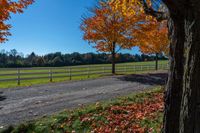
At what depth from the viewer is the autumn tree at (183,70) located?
17.1 ft

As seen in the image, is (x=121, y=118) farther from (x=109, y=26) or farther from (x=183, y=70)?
(x=109, y=26)

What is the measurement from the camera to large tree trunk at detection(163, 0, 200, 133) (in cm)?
521

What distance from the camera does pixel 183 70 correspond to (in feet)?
18.4

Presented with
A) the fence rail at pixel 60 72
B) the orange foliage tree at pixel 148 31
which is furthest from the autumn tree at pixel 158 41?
the fence rail at pixel 60 72

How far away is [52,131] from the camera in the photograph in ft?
27.6

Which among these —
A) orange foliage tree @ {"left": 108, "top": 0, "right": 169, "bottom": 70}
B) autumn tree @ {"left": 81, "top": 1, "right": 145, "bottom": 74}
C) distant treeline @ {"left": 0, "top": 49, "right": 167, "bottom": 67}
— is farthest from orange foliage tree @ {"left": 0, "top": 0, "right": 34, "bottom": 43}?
distant treeline @ {"left": 0, "top": 49, "right": 167, "bottom": 67}

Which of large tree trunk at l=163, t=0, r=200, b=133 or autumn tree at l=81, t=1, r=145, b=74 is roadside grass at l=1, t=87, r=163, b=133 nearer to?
large tree trunk at l=163, t=0, r=200, b=133

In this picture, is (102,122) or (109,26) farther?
(109,26)

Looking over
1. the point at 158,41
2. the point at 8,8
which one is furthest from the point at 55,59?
the point at 8,8

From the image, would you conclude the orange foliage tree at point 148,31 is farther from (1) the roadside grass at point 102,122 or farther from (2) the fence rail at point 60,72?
(2) the fence rail at point 60,72

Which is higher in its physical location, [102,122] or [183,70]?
[183,70]

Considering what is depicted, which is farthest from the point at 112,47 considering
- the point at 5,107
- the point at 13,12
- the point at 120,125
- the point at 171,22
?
the point at 171,22

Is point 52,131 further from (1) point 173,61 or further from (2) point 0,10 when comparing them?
(2) point 0,10

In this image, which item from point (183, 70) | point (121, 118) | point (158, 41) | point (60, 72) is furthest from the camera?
point (158, 41)
